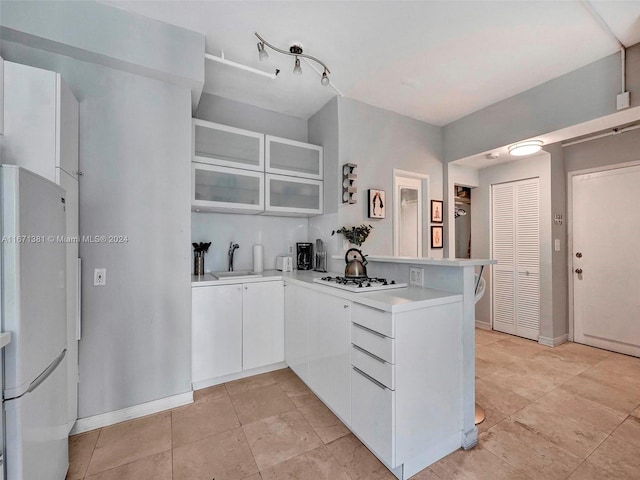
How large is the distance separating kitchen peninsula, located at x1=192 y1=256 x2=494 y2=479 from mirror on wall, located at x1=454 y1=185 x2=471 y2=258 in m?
2.82

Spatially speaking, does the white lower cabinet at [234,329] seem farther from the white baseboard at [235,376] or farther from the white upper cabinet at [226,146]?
the white upper cabinet at [226,146]

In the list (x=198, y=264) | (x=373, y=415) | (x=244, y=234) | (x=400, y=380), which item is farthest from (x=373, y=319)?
(x=244, y=234)

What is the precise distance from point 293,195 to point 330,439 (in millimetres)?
2211

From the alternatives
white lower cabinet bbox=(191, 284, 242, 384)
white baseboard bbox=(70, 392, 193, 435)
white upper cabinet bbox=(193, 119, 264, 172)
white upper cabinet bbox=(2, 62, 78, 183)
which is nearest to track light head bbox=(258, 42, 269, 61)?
white upper cabinet bbox=(193, 119, 264, 172)

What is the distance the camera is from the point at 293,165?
10.1ft

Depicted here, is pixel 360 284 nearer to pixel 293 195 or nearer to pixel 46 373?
pixel 293 195

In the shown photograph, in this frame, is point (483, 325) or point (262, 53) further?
point (483, 325)

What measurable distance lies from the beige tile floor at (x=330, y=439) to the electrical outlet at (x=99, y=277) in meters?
1.00

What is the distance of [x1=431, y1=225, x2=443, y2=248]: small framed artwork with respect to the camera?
3.73m

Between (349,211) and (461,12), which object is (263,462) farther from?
(461,12)

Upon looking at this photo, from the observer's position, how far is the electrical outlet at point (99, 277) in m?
1.94

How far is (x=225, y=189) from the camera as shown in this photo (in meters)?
2.69

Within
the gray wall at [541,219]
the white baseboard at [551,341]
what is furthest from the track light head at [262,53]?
the white baseboard at [551,341]

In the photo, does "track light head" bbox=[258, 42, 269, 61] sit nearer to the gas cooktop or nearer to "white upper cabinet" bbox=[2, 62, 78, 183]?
"white upper cabinet" bbox=[2, 62, 78, 183]
